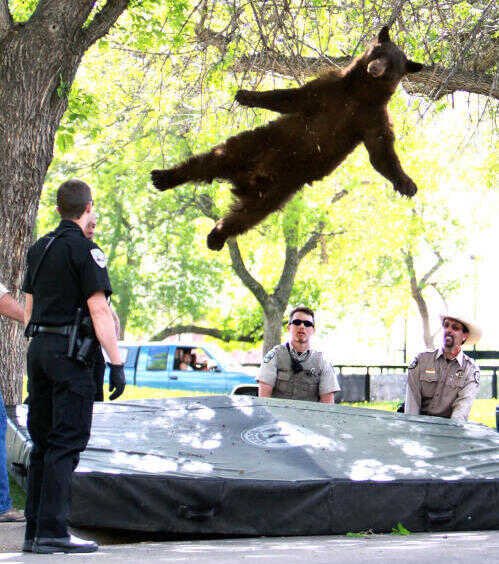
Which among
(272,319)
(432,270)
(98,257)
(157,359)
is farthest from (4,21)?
(432,270)

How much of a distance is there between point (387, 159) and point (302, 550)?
228cm

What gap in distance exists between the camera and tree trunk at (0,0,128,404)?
21.8ft

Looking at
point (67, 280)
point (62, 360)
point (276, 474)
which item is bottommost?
point (276, 474)

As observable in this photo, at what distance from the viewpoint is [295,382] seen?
743 centimetres

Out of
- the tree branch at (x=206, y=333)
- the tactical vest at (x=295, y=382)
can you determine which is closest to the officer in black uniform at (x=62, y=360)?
the tactical vest at (x=295, y=382)

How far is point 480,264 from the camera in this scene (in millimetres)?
36875

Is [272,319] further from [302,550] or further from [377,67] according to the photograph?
[302,550]

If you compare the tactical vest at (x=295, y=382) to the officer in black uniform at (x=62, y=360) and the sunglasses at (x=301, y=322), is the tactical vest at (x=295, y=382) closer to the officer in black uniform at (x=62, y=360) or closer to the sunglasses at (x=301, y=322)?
the sunglasses at (x=301, y=322)

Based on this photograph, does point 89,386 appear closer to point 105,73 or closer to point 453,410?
point 453,410

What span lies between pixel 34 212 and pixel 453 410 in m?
3.48

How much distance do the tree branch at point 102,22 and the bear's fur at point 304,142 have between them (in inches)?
69.2

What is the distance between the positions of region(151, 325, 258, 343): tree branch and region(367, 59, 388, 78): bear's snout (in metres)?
27.5

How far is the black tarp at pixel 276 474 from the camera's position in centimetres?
510

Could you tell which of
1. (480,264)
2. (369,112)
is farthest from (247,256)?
(369,112)
